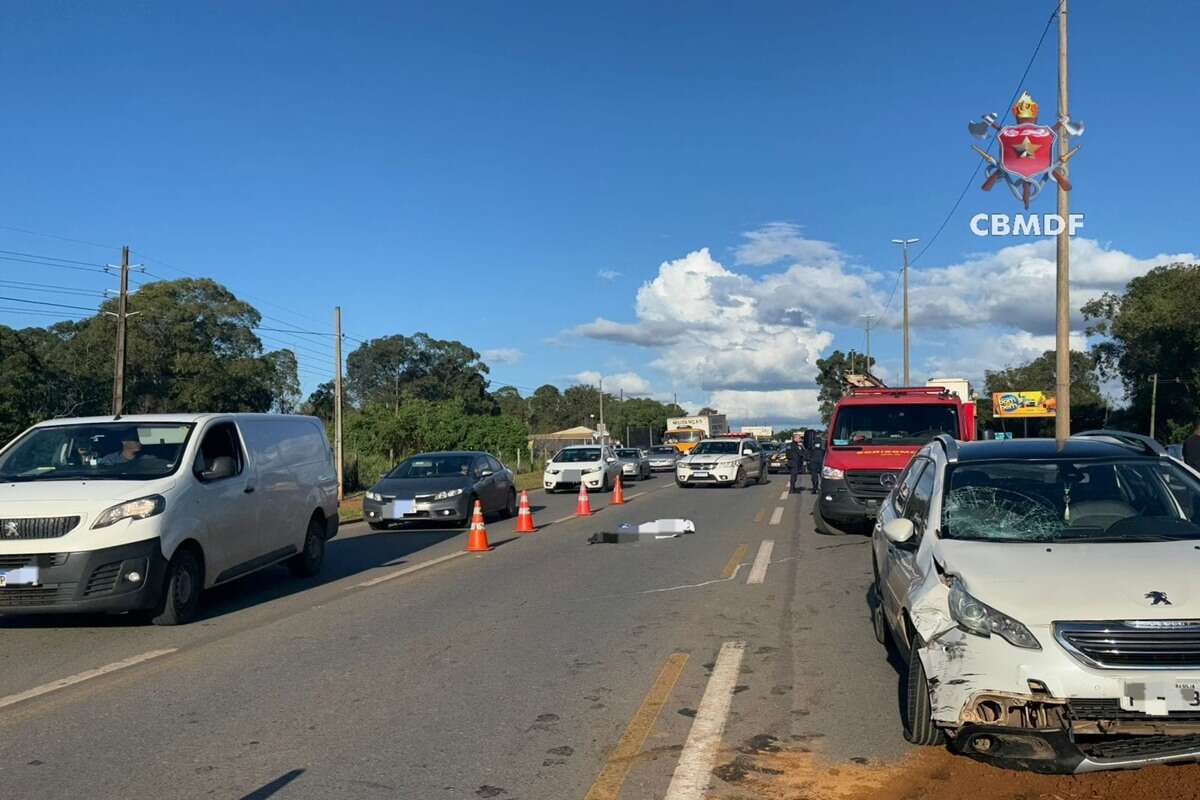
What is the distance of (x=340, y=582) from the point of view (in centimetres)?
1182

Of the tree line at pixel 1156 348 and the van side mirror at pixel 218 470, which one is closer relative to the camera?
the van side mirror at pixel 218 470

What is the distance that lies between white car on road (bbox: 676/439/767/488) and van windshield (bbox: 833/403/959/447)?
15.2m

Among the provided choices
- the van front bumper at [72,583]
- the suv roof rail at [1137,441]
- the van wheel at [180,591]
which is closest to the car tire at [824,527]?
the suv roof rail at [1137,441]

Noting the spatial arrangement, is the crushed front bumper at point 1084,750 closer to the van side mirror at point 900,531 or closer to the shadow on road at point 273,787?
the van side mirror at point 900,531

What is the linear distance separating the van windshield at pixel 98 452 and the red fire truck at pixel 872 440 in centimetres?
929

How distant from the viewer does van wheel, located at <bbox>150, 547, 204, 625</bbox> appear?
8852 millimetres

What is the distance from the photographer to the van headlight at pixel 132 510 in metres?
8.45

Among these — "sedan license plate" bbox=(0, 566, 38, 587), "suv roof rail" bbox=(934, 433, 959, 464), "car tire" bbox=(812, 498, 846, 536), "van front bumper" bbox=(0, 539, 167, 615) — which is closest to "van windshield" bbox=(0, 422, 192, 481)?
"van front bumper" bbox=(0, 539, 167, 615)

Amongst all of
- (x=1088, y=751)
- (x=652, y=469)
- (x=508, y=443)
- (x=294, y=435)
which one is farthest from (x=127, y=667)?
(x=508, y=443)

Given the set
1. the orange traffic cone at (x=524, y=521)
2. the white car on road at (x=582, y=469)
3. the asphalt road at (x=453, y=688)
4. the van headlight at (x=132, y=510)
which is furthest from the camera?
the white car on road at (x=582, y=469)

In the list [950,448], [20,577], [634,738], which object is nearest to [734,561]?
[950,448]

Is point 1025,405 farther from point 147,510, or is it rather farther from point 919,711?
point 919,711

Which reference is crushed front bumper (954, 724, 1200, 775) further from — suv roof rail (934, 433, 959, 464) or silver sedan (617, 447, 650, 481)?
silver sedan (617, 447, 650, 481)

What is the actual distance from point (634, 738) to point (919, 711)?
150 cm
